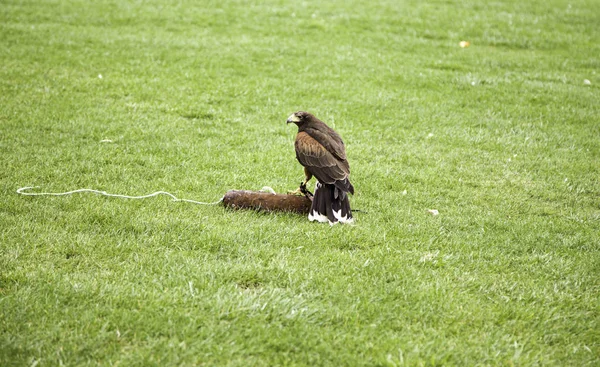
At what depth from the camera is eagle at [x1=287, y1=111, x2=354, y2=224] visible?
577cm

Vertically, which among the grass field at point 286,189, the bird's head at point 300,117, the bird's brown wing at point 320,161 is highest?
the bird's head at point 300,117

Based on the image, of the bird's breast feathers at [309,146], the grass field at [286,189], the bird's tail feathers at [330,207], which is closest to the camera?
the grass field at [286,189]

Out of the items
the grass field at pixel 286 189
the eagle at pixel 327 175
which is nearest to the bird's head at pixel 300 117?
the eagle at pixel 327 175

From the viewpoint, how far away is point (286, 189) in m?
6.78

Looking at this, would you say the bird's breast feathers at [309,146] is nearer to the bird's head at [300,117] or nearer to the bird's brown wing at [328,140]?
the bird's brown wing at [328,140]

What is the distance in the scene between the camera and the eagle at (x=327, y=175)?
18.9ft

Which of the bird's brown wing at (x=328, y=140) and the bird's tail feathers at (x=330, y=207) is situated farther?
the bird's brown wing at (x=328, y=140)

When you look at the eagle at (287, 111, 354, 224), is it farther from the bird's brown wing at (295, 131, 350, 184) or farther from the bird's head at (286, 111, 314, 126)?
the bird's head at (286, 111, 314, 126)

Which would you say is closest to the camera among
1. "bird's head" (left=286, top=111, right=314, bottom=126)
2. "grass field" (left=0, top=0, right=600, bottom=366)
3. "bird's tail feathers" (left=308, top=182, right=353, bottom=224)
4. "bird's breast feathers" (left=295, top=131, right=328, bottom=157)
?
"grass field" (left=0, top=0, right=600, bottom=366)

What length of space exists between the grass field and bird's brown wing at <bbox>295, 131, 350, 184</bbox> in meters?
0.49

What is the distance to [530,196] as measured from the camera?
6996 mm

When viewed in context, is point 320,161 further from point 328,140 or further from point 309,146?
point 328,140

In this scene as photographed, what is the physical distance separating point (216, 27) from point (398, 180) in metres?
8.37

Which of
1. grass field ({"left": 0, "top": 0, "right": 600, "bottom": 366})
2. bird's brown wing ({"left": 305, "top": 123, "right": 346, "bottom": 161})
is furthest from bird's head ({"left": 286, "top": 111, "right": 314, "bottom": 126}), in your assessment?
grass field ({"left": 0, "top": 0, "right": 600, "bottom": 366})
